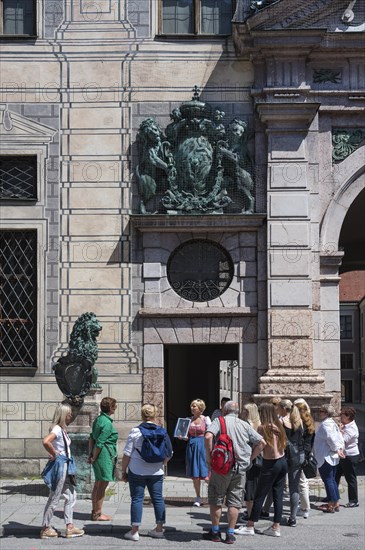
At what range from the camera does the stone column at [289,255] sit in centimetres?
1723

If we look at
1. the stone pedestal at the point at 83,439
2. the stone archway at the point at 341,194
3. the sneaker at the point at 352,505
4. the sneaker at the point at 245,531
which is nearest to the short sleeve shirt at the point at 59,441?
the sneaker at the point at 245,531

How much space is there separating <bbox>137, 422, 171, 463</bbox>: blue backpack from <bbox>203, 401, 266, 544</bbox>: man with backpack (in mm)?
534

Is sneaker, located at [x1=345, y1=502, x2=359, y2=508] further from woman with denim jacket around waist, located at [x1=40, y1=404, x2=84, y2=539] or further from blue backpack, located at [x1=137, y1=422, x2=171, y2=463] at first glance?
woman with denim jacket around waist, located at [x1=40, y1=404, x2=84, y2=539]

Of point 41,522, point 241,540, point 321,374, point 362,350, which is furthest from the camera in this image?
point 362,350

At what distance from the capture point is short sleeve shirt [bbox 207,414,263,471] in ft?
39.9

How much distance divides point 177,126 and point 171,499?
252 inches

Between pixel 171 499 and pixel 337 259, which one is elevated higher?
pixel 337 259

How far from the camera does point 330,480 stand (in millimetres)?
14391

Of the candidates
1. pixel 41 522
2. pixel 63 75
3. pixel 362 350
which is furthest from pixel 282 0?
pixel 362 350

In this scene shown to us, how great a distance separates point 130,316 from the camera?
17625 mm

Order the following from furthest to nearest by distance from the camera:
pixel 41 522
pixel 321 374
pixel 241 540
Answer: pixel 321 374
pixel 41 522
pixel 241 540

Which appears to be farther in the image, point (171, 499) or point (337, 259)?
Result: point (337, 259)

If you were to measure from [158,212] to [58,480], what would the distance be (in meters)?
6.43

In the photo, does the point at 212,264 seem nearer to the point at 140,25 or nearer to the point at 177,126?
the point at 177,126
